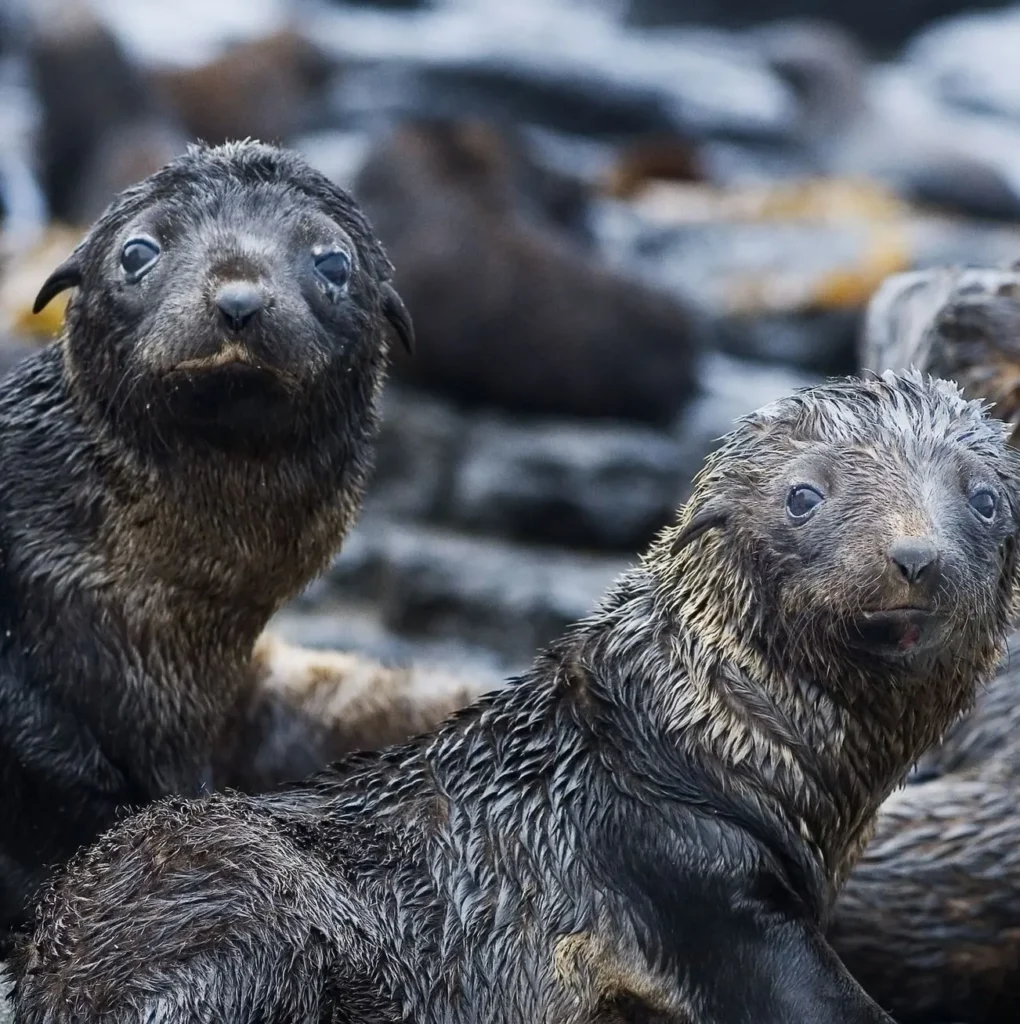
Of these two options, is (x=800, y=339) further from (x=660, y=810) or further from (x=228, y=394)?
(x=660, y=810)

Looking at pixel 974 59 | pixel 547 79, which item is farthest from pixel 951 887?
pixel 974 59

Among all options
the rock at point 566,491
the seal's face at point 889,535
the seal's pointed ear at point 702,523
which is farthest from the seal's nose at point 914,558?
the rock at point 566,491

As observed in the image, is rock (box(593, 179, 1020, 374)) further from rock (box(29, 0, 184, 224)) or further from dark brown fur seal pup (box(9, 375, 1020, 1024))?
dark brown fur seal pup (box(9, 375, 1020, 1024))

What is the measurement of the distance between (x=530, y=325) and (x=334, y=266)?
10968mm

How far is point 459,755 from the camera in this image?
20.8 ft

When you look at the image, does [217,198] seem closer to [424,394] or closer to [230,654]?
[230,654]

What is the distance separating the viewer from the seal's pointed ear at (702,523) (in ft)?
20.2

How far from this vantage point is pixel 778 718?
597 centimetres

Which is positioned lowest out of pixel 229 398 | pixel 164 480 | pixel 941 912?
pixel 941 912

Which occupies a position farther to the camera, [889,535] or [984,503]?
[984,503]

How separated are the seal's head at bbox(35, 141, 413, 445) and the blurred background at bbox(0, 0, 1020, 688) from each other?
4.80m

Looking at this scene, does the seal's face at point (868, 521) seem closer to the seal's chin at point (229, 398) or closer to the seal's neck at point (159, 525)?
the seal's chin at point (229, 398)

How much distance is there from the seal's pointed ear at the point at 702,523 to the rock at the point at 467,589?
741cm

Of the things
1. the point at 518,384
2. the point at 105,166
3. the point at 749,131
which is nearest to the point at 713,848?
the point at 518,384
